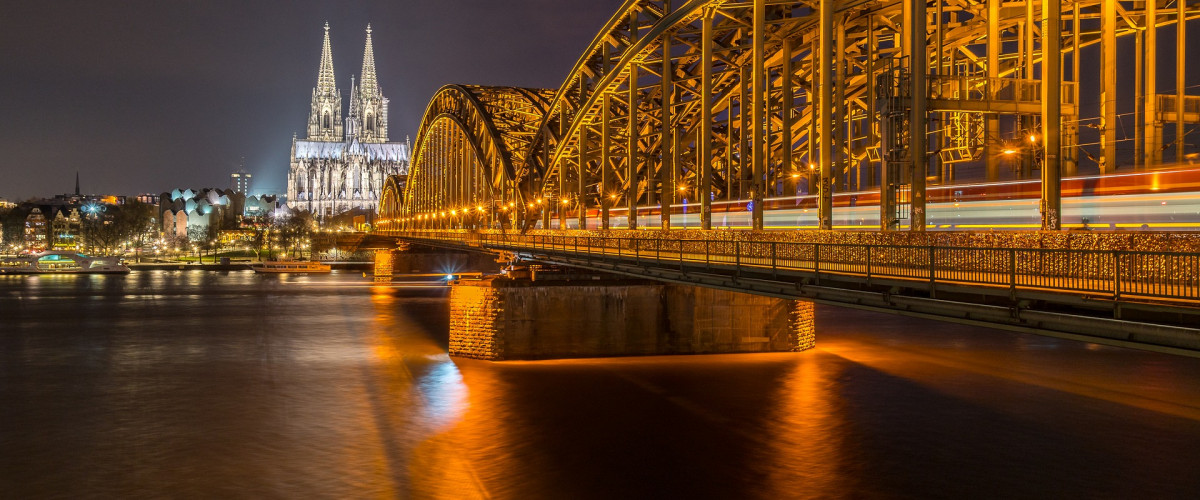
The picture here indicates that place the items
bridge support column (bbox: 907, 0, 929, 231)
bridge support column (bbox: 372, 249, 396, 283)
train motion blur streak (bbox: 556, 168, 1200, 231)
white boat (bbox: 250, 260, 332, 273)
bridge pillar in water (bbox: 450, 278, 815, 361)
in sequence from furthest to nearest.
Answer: white boat (bbox: 250, 260, 332, 273) → bridge support column (bbox: 372, 249, 396, 283) → bridge pillar in water (bbox: 450, 278, 815, 361) → bridge support column (bbox: 907, 0, 929, 231) → train motion blur streak (bbox: 556, 168, 1200, 231)

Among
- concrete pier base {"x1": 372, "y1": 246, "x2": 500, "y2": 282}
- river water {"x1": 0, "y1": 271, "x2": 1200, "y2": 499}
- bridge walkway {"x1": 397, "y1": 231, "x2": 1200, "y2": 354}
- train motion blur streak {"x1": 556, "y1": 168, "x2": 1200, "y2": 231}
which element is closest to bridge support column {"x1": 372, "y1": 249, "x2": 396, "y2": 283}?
concrete pier base {"x1": 372, "y1": 246, "x2": 500, "y2": 282}

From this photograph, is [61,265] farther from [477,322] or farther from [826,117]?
[826,117]

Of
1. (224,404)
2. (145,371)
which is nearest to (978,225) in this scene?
(224,404)

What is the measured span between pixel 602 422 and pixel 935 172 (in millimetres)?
15008

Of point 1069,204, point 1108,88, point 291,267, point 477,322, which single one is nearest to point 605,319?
point 477,322

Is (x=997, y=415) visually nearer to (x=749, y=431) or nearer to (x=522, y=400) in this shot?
(x=749, y=431)

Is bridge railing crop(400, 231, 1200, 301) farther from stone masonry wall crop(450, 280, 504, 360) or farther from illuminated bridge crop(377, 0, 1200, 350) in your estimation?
stone masonry wall crop(450, 280, 504, 360)

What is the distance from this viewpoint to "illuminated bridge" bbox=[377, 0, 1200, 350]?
15.6 meters

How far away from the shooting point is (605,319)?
3412 centimetres

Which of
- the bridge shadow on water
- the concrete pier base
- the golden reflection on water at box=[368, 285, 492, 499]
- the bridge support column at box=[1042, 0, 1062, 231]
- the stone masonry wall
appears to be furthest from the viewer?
the concrete pier base

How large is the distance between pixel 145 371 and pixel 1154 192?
105 feet

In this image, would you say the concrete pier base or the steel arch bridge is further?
the concrete pier base

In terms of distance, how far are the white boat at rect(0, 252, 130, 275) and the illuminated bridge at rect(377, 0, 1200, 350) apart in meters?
82.0

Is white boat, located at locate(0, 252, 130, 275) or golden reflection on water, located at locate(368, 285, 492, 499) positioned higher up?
white boat, located at locate(0, 252, 130, 275)
